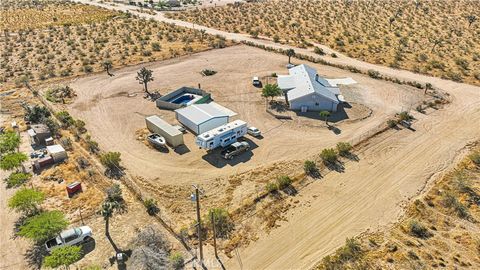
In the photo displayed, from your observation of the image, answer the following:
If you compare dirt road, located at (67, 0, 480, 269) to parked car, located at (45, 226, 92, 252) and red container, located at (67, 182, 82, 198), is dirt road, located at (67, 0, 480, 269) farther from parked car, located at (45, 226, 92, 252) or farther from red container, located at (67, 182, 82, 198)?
red container, located at (67, 182, 82, 198)

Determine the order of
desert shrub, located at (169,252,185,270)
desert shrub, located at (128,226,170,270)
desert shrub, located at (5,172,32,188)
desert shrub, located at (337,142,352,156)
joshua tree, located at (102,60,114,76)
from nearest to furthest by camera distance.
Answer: desert shrub, located at (128,226,170,270), desert shrub, located at (169,252,185,270), desert shrub, located at (5,172,32,188), desert shrub, located at (337,142,352,156), joshua tree, located at (102,60,114,76)

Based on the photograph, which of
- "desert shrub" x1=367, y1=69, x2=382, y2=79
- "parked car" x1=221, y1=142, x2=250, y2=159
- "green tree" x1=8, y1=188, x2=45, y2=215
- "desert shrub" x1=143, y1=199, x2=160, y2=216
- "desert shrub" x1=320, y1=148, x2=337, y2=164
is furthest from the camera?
"desert shrub" x1=367, y1=69, x2=382, y2=79

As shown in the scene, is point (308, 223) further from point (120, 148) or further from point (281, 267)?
point (120, 148)

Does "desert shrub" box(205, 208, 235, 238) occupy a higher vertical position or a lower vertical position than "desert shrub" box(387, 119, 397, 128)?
lower

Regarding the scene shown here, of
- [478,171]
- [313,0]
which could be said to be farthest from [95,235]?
[313,0]

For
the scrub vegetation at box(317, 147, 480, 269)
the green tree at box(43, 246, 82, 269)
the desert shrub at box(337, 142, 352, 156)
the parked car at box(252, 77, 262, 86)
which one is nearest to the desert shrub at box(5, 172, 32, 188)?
the green tree at box(43, 246, 82, 269)

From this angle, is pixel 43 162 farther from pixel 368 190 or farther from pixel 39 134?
pixel 368 190
